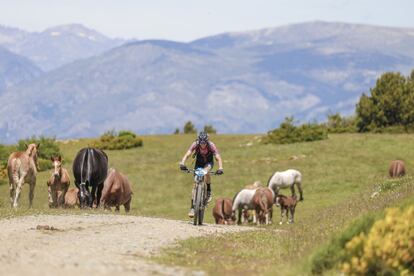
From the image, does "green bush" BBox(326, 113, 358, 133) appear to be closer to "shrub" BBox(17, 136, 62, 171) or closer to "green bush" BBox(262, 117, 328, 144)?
"green bush" BBox(262, 117, 328, 144)

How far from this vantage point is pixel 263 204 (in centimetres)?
3584

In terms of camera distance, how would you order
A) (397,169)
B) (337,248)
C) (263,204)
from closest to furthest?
(337,248), (263,204), (397,169)

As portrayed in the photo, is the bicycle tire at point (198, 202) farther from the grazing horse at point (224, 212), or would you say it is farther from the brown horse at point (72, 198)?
the brown horse at point (72, 198)

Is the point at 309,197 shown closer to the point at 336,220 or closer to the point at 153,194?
Answer: the point at 153,194

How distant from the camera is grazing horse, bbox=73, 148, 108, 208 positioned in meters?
31.2

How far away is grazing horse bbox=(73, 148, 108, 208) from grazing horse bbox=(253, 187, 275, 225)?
7271 millimetres

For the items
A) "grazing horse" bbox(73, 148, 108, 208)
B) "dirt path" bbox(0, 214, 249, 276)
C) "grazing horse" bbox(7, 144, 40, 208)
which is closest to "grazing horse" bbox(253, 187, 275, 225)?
"grazing horse" bbox(73, 148, 108, 208)

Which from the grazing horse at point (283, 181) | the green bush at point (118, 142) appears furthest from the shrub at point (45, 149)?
the grazing horse at point (283, 181)

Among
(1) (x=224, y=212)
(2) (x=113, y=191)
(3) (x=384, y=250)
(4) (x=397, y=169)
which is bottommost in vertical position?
(1) (x=224, y=212)

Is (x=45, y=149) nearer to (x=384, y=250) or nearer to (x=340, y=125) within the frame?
(x=340, y=125)

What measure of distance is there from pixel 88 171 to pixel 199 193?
30.0ft

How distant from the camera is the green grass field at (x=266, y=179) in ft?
62.3

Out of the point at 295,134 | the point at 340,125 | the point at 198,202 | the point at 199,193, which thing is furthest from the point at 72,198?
the point at 340,125

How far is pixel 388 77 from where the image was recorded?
8206 cm
